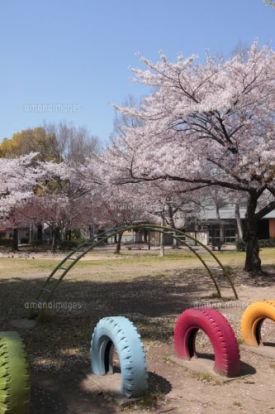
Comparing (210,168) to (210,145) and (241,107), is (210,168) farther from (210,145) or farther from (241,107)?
(241,107)

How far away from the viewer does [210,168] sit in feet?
49.9

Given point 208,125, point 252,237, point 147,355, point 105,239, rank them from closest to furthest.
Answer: point 147,355 → point 105,239 → point 208,125 → point 252,237

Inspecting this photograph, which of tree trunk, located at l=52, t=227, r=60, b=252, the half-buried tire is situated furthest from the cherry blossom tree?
tree trunk, located at l=52, t=227, r=60, b=252

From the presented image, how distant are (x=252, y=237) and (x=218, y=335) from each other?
1078 cm

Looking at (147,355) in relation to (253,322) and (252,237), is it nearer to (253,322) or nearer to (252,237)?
(253,322)

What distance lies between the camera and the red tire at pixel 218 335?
5.54m

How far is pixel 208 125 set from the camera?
14336 mm

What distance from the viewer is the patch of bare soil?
15.6 ft

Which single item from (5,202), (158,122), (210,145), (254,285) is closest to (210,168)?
(210,145)

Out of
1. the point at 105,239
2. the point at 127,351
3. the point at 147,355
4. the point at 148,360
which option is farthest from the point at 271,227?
the point at 127,351

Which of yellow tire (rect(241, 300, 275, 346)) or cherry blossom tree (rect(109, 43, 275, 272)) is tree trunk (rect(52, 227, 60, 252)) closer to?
cherry blossom tree (rect(109, 43, 275, 272))

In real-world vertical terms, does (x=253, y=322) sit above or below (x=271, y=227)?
below

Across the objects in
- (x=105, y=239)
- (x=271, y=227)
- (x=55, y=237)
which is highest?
(x=271, y=227)

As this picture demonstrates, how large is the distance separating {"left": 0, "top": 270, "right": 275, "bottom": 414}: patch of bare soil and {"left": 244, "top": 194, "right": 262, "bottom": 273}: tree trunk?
11.8 feet
